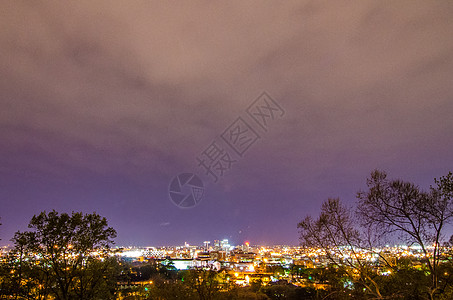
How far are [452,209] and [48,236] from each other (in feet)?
54.3

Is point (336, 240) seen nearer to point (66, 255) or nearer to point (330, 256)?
point (330, 256)

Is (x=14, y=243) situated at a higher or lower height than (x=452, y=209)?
higher

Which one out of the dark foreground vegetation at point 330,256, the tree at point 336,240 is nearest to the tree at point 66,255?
the dark foreground vegetation at point 330,256

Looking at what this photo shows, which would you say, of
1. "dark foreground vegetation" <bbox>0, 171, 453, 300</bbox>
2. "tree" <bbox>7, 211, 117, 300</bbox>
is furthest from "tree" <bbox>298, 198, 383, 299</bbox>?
"tree" <bbox>7, 211, 117, 300</bbox>

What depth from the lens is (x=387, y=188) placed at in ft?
30.9

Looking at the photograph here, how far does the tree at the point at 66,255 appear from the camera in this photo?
12656 millimetres

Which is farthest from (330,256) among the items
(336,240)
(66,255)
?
(66,255)

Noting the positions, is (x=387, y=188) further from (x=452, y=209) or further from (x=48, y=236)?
(x=48, y=236)

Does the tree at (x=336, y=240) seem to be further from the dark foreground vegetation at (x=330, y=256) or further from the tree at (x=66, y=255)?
the tree at (x=66, y=255)

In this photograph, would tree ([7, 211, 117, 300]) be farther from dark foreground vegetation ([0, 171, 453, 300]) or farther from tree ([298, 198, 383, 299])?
tree ([298, 198, 383, 299])

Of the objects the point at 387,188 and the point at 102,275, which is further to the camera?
the point at 102,275

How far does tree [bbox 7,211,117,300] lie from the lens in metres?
12.7

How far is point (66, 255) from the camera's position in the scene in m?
13.0

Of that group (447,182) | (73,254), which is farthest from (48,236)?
(447,182)
